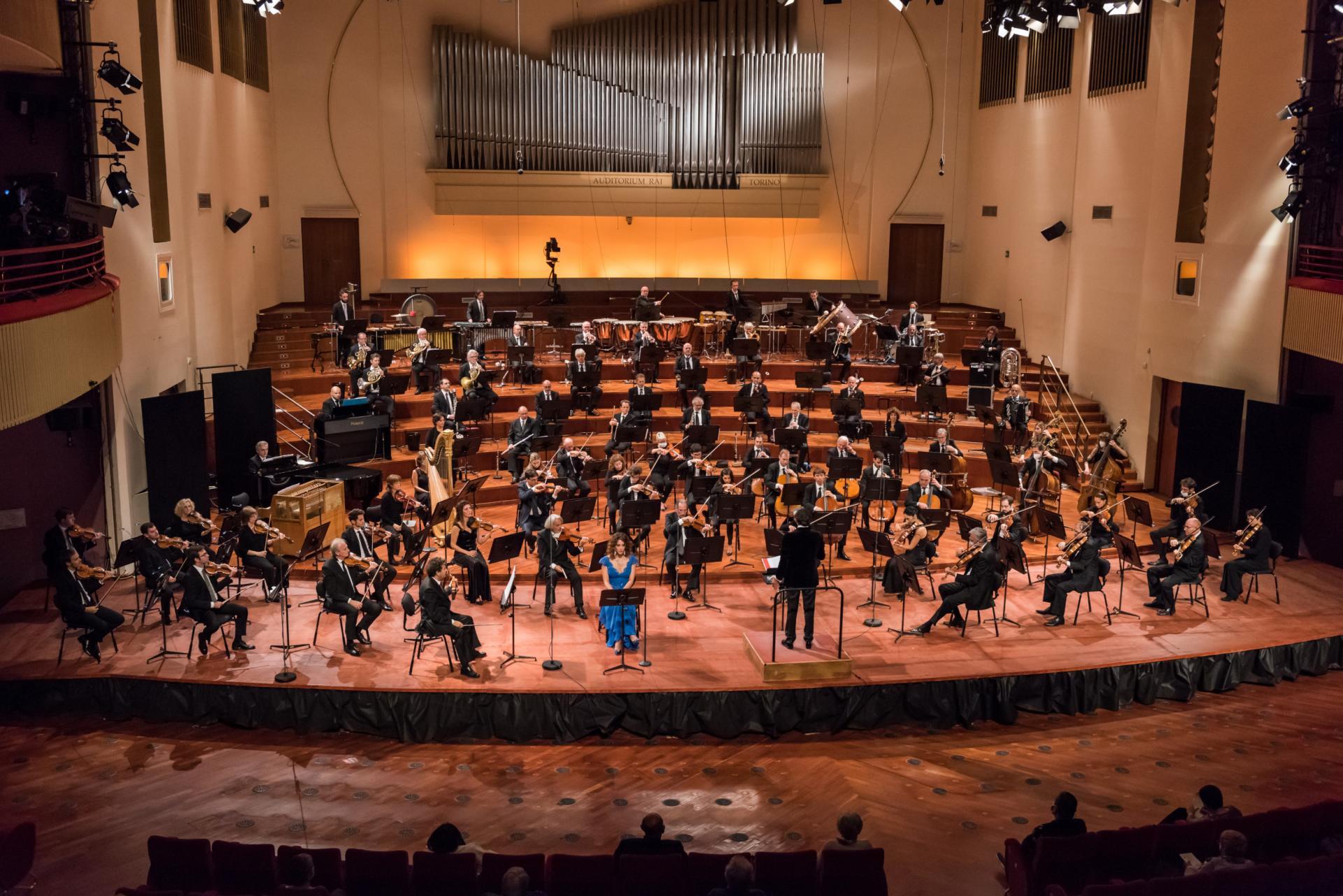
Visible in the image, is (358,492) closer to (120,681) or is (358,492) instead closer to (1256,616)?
(120,681)

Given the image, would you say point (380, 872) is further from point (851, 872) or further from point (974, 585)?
point (974, 585)

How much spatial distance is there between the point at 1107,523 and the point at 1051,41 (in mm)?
9433

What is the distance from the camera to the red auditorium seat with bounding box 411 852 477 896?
596 cm

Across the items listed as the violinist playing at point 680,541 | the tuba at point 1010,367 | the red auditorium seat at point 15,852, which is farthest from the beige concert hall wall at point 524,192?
the red auditorium seat at point 15,852

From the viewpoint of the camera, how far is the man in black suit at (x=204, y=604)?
9742mm

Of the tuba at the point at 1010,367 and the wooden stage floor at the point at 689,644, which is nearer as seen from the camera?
the wooden stage floor at the point at 689,644

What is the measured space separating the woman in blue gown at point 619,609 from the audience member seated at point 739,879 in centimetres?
429

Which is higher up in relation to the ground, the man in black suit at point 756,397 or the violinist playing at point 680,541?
the man in black suit at point 756,397

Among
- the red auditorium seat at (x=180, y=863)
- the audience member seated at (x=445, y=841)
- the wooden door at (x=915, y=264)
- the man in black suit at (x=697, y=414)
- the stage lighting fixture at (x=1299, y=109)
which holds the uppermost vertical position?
the stage lighting fixture at (x=1299, y=109)

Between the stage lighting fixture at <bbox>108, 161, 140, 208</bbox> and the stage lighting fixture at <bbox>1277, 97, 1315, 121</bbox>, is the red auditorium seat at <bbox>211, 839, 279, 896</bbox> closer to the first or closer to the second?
the stage lighting fixture at <bbox>108, 161, 140, 208</bbox>

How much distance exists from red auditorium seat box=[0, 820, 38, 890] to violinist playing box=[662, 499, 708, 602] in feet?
18.5

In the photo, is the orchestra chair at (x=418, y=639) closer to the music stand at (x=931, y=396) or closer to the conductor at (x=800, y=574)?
the conductor at (x=800, y=574)

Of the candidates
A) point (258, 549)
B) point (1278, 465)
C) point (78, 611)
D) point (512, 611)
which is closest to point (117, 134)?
point (258, 549)

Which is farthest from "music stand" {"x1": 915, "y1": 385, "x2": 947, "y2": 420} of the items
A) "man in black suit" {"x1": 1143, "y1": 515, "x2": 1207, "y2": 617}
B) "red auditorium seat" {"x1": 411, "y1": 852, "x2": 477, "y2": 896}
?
"red auditorium seat" {"x1": 411, "y1": 852, "x2": 477, "y2": 896}
